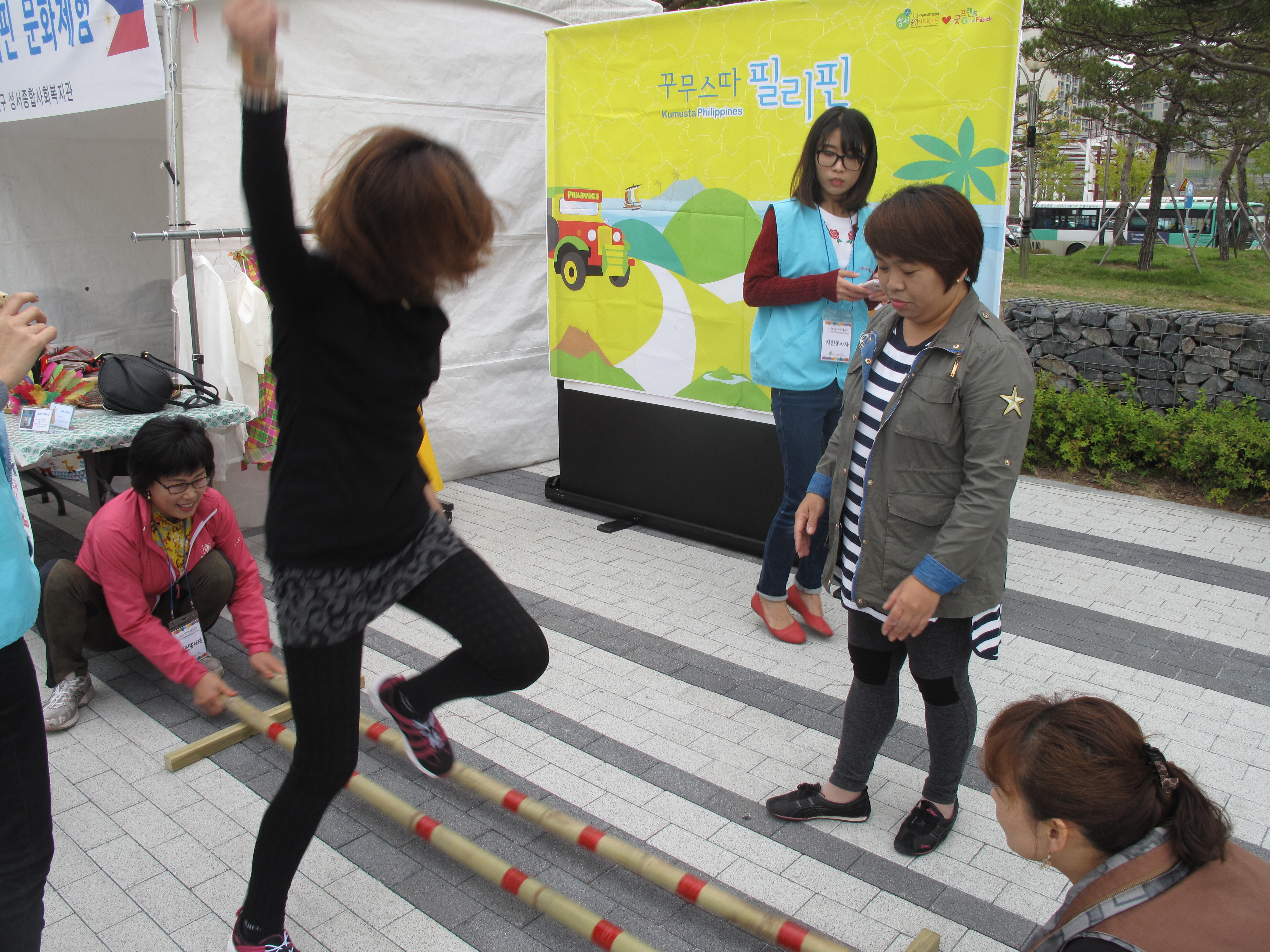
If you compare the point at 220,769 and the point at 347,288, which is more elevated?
the point at 347,288

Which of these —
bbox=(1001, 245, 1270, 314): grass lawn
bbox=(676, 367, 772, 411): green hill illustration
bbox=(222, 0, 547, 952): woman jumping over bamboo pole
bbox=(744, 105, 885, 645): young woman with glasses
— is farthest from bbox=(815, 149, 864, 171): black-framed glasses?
bbox=(1001, 245, 1270, 314): grass lawn

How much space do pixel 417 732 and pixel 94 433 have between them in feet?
7.36

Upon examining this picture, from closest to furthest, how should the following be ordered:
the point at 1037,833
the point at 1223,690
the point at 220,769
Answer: the point at 1037,833 → the point at 220,769 → the point at 1223,690

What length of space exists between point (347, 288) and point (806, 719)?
2.30 metres

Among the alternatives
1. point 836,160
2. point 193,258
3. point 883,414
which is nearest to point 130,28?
point 193,258

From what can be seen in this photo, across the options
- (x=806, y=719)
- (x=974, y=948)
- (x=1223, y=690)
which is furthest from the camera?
(x=1223, y=690)

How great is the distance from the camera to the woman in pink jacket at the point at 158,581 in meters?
3.16

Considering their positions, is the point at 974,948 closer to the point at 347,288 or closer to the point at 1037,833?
the point at 1037,833

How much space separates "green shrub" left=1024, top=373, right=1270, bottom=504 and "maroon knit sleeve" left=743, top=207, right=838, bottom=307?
2607mm

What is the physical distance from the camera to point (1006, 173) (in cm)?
365

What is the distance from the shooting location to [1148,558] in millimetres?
4930

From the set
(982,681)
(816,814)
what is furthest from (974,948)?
(982,681)

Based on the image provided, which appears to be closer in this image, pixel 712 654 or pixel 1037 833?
pixel 1037 833

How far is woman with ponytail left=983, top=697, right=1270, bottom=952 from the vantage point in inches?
48.3
